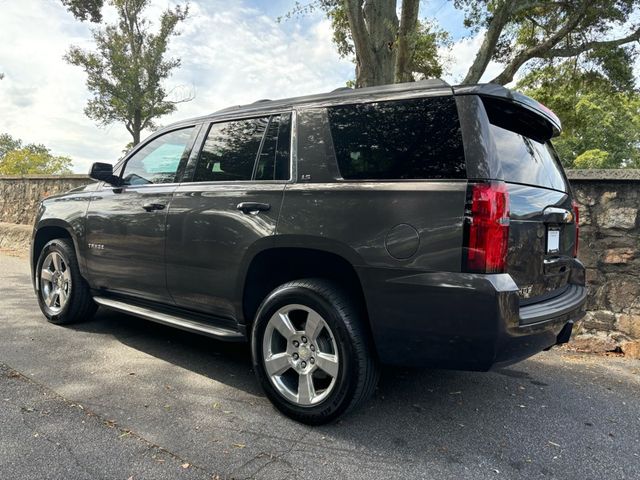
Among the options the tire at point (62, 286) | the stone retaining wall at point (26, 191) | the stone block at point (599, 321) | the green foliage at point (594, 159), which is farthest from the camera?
the green foliage at point (594, 159)

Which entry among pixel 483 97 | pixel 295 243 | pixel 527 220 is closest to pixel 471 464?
pixel 527 220

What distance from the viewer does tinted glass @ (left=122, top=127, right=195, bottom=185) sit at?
11.7 feet

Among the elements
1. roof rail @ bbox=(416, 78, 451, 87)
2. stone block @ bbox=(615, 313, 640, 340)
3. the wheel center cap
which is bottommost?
stone block @ bbox=(615, 313, 640, 340)

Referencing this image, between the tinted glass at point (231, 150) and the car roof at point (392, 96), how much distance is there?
0.29 ft

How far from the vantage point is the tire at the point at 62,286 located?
416 centimetres

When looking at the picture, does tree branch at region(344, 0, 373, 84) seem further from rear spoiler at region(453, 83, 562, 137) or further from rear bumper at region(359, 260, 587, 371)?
rear bumper at region(359, 260, 587, 371)

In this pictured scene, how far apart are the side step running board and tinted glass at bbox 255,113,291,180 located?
1072 millimetres

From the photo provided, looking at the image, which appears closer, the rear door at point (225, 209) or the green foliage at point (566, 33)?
the rear door at point (225, 209)

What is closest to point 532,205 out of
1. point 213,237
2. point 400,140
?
point 400,140

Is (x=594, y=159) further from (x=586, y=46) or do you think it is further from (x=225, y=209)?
(x=225, y=209)

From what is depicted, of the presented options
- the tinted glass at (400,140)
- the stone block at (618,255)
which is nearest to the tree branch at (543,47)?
the stone block at (618,255)

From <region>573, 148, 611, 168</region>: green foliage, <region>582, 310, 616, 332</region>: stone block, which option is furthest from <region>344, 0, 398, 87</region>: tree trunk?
<region>573, 148, 611, 168</region>: green foliage

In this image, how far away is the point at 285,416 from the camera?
2658 millimetres

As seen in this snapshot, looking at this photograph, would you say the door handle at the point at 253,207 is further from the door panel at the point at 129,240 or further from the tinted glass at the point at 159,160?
the tinted glass at the point at 159,160
